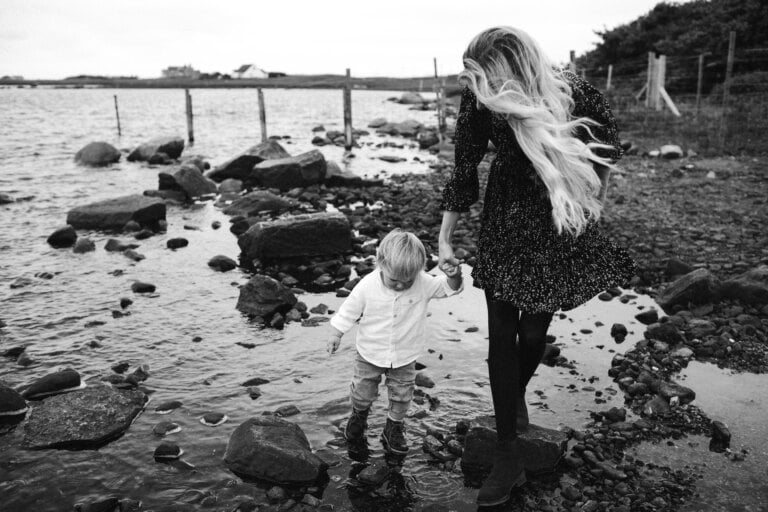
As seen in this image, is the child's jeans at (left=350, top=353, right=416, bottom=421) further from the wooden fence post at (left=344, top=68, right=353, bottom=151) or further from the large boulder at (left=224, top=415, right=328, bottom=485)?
the wooden fence post at (left=344, top=68, right=353, bottom=151)

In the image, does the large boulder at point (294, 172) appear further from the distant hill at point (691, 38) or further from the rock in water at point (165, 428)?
the distant hill at point (691, 38)

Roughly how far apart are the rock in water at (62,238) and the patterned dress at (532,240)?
27.0 feet

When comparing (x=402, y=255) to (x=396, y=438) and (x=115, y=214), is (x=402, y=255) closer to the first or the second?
(x=396, y=438)

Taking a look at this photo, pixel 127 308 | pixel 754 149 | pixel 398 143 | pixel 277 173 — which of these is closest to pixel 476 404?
pixel 127 308

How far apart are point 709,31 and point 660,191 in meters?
15.3

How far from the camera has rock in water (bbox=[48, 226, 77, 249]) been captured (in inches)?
391

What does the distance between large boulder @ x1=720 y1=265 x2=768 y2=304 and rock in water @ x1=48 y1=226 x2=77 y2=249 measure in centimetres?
893

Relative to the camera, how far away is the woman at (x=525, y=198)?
3.28 meters

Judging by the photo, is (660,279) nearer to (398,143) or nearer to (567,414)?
(567,414)

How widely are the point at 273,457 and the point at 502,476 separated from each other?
140cm

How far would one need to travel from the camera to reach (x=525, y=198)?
3.50 m

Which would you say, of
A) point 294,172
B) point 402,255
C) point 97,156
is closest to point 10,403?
point 402,255

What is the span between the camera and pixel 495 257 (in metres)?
3.58

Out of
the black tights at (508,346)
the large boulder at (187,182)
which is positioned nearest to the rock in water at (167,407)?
the black tights at (508,346)
